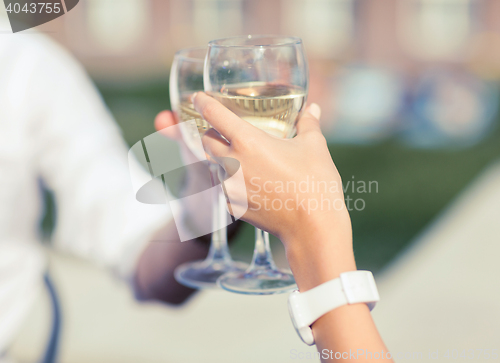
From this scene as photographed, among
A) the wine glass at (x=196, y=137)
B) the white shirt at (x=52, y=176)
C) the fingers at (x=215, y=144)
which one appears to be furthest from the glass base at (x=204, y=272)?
the fingers at (x=215, y=144)

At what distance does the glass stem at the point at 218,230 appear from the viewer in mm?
1370

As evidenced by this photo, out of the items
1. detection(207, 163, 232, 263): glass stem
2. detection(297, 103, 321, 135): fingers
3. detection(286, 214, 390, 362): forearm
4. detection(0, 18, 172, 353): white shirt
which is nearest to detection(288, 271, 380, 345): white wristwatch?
detection(286, 214, 390, 362): forearm

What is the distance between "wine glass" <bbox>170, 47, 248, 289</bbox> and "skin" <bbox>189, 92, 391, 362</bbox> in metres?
0.19

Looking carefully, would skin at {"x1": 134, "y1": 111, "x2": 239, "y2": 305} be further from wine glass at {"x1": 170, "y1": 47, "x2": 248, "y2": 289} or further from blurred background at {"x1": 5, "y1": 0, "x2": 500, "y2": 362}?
blurred background at {"x1": 5, "y1": 0, "x2": 500, "y2": 362}

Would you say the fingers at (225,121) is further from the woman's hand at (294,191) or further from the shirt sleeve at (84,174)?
the shirt sleeve at (84,174)

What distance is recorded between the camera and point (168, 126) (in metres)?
1.27

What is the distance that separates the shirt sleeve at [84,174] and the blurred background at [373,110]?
36 cm

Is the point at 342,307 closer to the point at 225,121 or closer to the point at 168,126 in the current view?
the point at 225,121

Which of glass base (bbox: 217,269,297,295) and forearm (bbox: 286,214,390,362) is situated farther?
glass base (bbox: 217,269,297,295)

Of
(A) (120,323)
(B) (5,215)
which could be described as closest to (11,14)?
(B) (5,215)

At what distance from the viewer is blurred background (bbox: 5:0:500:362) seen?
11.0 feet

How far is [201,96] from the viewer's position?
3.19 feet

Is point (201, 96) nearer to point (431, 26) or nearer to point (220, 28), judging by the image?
point (220, 28)

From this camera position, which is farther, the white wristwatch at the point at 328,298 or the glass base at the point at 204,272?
the glass base at the point at 204,272
